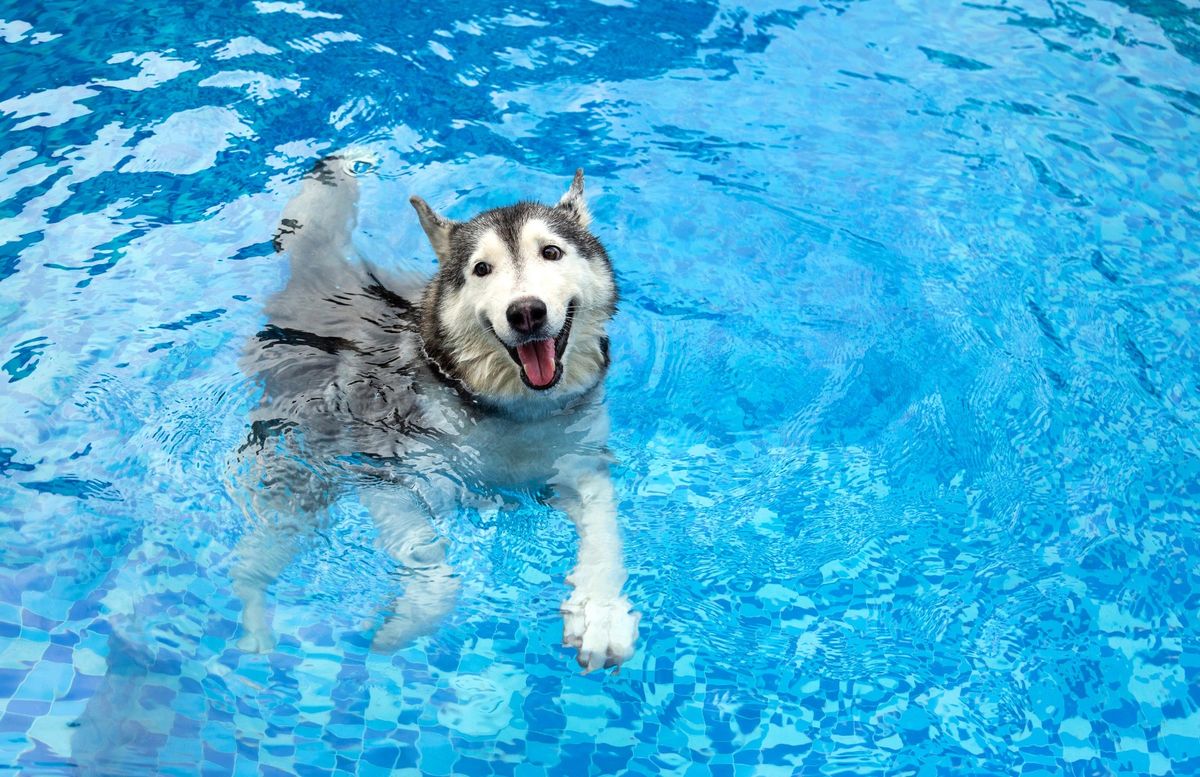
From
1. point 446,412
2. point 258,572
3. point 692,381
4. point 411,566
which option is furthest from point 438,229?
point 258,572

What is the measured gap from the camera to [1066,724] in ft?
→ 15.1

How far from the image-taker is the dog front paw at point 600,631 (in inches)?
177

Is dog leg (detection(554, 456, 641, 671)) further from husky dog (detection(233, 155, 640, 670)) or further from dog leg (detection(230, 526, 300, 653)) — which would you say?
dog leg (detection(230, 526, 300, 653))

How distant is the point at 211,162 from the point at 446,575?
4108 millimetres

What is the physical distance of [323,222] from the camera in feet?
21.7

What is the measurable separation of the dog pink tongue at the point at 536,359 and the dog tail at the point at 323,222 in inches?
69.6

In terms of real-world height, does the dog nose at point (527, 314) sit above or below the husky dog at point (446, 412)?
above

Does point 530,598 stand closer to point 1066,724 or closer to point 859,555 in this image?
point 859,555

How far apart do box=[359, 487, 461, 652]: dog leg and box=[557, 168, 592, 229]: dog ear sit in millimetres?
1882

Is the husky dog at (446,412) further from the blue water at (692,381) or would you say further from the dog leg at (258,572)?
the blue water at (692,381)

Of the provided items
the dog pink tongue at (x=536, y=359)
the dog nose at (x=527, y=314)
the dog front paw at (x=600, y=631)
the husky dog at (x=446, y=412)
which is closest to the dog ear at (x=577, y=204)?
the husky dog at (x=446, y=412)

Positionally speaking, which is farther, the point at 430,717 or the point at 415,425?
the point at 415,425

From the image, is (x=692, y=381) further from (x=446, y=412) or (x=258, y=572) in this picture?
(x=258, y=572)

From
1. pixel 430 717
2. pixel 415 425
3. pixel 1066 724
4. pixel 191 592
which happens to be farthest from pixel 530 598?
pixel 1066 724
